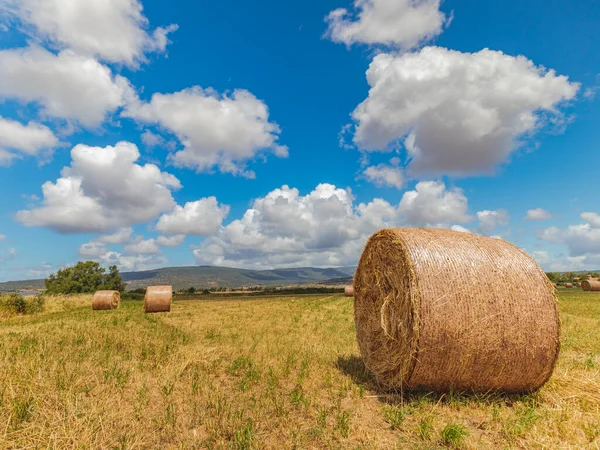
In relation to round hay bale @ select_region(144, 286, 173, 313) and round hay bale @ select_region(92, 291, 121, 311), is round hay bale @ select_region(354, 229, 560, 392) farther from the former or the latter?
round hay bale @ select_region(92, 291, 121, 311)

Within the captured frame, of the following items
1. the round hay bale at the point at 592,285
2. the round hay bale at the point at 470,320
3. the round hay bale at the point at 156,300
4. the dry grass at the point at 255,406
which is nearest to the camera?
the dry grass at the point at 255,406

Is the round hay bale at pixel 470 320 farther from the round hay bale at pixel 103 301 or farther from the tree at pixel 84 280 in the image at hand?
the tree at pixel 84 280

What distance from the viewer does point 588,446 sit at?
4395mm

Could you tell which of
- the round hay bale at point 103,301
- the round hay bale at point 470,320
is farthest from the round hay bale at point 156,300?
the round hay bale at point 470,320

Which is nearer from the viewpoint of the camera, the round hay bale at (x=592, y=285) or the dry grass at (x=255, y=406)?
the dry grass at (x=255, y=406)

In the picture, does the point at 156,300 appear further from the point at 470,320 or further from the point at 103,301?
the point at 470,320

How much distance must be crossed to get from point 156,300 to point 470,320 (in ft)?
73.8

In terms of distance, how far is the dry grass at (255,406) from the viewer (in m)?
4.62

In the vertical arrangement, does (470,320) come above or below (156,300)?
above

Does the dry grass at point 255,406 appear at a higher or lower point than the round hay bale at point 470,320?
lower

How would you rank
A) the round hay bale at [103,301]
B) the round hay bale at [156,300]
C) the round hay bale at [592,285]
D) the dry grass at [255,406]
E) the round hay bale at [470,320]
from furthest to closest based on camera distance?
the round hay bale at [592,285] → the round hay bale at [103,301] → the round hay bale at [156,300] → the round hay bale at [470,320] → the dry grass at [255,406]

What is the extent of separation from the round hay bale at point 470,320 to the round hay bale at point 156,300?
2080 cm

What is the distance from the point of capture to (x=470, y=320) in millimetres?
5941

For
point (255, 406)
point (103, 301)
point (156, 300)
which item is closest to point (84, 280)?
point (103, 301)
